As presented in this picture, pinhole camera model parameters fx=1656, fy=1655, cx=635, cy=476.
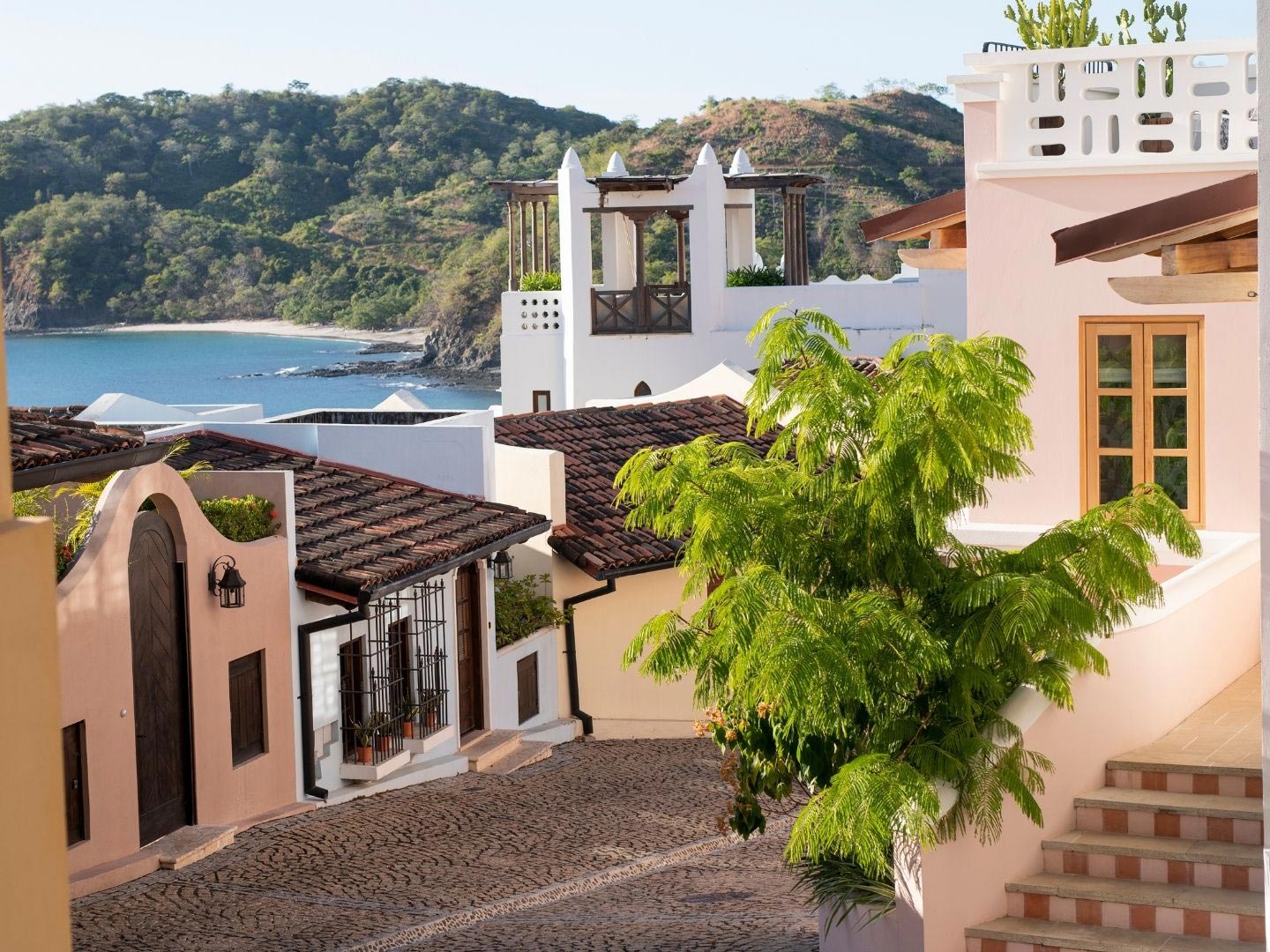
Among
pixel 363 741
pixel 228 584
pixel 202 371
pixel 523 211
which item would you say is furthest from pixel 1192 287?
pixel 202 371

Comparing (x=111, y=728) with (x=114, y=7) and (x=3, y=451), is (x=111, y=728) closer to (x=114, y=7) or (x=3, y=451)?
(x=3, y=451)

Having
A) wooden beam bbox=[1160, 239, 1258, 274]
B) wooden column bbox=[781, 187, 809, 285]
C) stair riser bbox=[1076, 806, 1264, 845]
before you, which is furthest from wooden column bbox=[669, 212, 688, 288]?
stair riser bbox=[1076, 806, 1264, 845]

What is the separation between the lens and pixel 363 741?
1568cm

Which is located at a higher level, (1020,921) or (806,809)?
(806,809)

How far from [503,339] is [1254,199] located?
3391 cm

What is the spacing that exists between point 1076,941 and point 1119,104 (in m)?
6.99

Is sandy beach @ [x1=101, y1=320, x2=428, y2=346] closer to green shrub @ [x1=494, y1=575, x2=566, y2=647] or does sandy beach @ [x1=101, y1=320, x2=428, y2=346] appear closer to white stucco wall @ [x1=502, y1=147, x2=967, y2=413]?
white stucco wall @ [x1=502, y1=147, x2=967, y2=413]

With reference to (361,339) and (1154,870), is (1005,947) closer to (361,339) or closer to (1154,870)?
(1154,870)

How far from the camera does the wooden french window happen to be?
41.2 feet

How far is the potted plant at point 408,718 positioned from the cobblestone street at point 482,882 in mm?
697

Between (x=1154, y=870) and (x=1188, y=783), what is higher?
(x=1188, y=783)

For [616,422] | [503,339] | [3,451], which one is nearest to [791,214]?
→ [503,339]

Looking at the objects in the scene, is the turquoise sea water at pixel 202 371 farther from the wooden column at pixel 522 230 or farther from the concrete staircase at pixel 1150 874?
the concrete staircase at pixel 1150 874

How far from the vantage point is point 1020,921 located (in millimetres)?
8250
